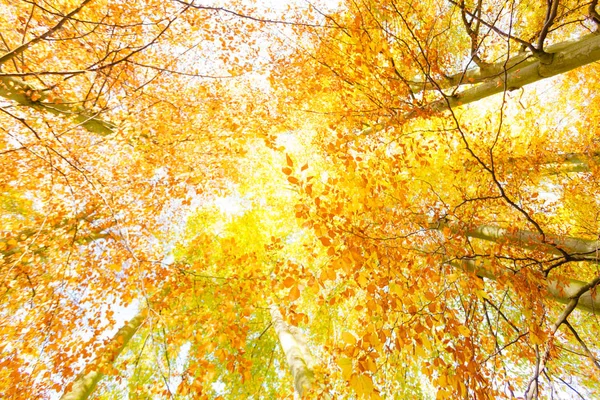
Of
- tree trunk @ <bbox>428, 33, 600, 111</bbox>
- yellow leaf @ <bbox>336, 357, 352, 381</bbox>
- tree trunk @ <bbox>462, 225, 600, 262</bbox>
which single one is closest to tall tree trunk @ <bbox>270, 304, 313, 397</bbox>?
yellow leaf @ <bbox>336, 357, 352, 381</bbox>

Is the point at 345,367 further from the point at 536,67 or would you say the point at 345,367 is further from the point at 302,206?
the point at 536,67

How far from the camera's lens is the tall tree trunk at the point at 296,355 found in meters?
4.11

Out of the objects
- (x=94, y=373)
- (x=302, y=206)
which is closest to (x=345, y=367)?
(x=302, y=206)

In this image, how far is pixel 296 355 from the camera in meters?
4.71

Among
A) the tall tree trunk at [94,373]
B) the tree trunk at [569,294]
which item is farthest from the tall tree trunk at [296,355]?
the tree trunk at [569,294]

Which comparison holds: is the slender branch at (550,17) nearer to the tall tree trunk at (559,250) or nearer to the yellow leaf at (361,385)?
the tall tree trunk at (559,250)

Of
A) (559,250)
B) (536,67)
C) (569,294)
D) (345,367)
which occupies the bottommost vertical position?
(345,367)

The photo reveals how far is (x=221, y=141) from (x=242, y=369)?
5545 mm

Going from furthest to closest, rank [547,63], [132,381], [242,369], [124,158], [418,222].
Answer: [132,381]
[124,158]
[418,222]
[242,369]
[547,63]

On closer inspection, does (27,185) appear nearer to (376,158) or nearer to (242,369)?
(242,369)

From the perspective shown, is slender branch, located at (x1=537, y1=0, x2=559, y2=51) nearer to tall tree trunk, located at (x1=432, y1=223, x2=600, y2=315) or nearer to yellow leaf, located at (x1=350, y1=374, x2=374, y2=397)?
tall tree trunk, located at (x1=432, y1=223, x2=600, y2=315)

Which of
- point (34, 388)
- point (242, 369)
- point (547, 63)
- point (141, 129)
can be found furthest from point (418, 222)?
point (34, 388)

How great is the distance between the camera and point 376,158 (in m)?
7.41

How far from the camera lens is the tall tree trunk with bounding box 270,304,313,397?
411 centimetres
